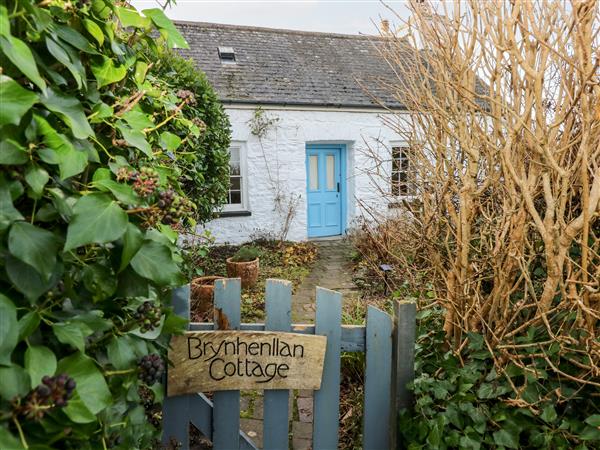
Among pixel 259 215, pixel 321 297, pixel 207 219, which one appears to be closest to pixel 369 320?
pixel 321 297

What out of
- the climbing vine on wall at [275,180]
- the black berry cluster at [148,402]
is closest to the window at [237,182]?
the climbing vine on wall at [275,180]

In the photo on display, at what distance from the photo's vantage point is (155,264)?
1.06 m

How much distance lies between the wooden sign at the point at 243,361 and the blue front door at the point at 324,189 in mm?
9102

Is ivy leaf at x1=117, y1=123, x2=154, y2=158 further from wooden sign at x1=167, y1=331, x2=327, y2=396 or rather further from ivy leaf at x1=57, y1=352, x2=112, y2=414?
wooden sign at x1=167, y1=331, x2=327, y2=396

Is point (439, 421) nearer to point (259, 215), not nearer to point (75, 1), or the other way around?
point (75, 1)

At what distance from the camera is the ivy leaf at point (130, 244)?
961 mm

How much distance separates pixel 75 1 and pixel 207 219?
21.8 feet

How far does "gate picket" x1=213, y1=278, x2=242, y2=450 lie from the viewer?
2.09m

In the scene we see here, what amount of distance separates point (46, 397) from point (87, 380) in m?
0.12

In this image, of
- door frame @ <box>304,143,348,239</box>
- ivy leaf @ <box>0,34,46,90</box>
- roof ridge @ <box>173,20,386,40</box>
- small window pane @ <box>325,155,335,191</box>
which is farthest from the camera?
roof ridge @ <box>173,20,386,40</box>

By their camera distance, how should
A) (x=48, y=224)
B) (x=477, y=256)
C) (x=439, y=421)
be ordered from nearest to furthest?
(x=48, y=224), (x=439, y=421), (x=477, y=256)

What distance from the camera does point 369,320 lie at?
212cm

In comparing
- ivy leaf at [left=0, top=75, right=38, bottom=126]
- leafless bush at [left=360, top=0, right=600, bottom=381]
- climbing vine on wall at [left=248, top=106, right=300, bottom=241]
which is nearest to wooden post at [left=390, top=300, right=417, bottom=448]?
leafless bush at [left=360, top=0, right=600, bottom=381]

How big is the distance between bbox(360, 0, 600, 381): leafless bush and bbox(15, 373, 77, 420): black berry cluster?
5.39ft
